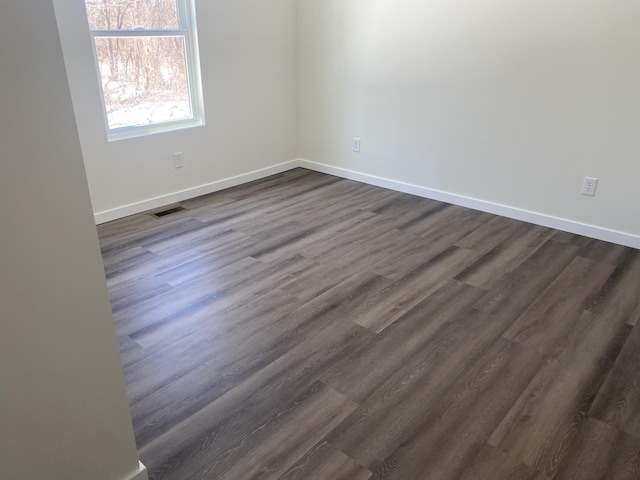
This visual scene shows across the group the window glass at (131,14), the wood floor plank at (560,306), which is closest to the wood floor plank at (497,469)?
the wood floor plank at (560,306)

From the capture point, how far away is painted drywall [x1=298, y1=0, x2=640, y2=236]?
10.2 feet

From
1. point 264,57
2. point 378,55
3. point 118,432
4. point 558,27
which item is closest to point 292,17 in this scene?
point 264,57

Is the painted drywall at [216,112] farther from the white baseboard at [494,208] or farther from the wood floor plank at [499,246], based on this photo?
the wood floor plank at [499,246]

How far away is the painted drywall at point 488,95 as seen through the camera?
3.10m

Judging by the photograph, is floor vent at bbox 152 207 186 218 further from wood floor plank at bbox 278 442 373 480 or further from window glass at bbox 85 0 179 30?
wood floor plank at bbox 278 442 373 480

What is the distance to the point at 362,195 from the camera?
428 cm

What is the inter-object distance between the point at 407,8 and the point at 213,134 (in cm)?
186

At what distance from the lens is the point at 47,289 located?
1176mm

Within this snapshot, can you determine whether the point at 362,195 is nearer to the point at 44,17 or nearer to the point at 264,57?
the point at 264,57

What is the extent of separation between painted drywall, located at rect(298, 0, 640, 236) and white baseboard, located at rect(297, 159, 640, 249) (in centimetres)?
4

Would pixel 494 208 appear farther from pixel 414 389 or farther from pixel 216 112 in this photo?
pixel 216 112

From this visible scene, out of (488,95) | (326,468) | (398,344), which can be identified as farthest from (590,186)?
(326,468)

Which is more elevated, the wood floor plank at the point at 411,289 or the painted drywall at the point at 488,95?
the painted drywall at the point at 488,95

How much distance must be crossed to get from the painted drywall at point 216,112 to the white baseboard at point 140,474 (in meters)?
2.43
